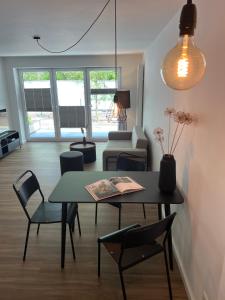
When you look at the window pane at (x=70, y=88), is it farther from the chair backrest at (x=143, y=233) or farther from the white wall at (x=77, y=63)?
the chair backrest at (x=143, y=233)

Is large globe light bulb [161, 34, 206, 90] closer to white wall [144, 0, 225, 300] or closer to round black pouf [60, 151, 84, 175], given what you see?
white wall [144, 0, 225, 300]

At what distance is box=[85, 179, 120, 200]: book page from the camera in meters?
1.94

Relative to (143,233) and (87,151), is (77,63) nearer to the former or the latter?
(87,151)

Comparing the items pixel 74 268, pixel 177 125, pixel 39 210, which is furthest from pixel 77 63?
pixel 74 268

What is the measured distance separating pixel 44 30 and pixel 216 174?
9.02ft

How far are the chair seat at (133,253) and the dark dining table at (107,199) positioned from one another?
1.13 ft

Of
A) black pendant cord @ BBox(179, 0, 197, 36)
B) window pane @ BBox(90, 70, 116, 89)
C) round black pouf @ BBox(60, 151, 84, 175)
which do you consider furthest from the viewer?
window pane @ BBox(90, 70, 116, 89)

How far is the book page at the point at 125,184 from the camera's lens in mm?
2030

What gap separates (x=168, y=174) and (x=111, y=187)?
0.53 meters

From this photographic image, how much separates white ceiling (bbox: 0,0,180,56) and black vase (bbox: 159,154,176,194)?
1.39m

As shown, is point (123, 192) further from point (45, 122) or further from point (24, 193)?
point (45, 122)

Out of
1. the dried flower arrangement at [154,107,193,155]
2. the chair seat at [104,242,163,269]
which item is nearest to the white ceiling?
the dried flower arrangement at [154,107,193,155]

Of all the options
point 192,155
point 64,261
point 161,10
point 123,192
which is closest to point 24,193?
point 64,261

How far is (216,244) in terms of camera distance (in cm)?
141
